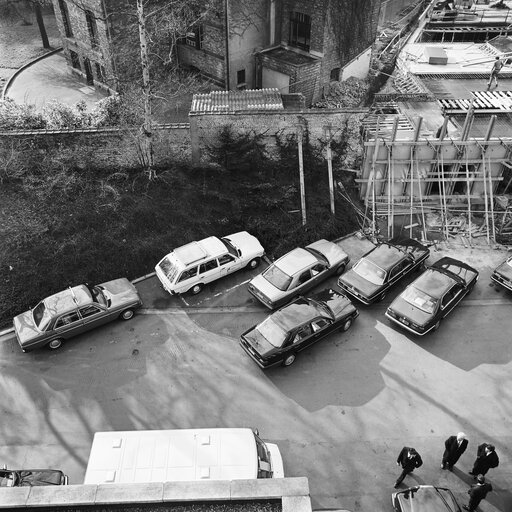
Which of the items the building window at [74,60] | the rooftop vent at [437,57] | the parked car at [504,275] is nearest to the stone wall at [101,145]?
the building window at [74,60]

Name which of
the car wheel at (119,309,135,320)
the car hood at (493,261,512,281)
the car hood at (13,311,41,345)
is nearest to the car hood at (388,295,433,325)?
the car hood at (493,261,512,281)

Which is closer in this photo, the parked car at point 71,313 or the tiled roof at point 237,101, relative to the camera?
the parked car at point 71,313

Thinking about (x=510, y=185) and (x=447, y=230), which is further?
(x=510, y=185)

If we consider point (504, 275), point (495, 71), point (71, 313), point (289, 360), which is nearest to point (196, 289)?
point (71, 313)

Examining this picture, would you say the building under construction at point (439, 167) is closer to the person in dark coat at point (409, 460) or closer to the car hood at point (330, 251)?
the car hood at point (330, 251)

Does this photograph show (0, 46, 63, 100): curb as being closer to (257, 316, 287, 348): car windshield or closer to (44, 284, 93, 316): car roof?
(44, 284, 93, 316): car roof

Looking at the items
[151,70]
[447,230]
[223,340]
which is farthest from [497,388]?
[151,70]

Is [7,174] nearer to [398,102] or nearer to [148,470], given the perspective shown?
[148,470]
